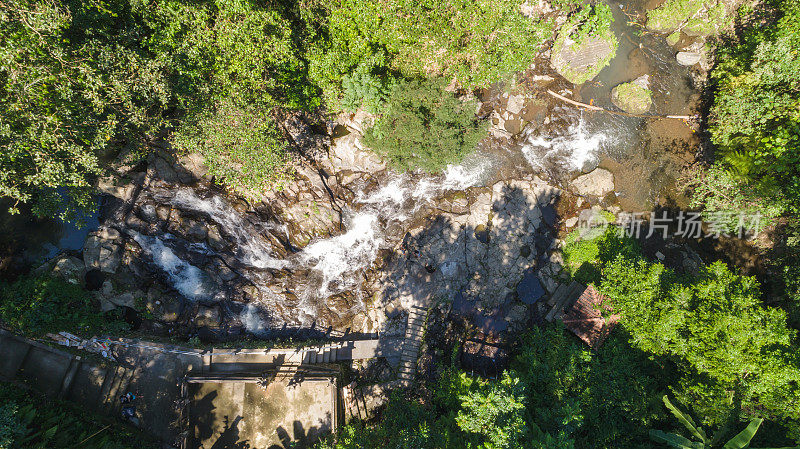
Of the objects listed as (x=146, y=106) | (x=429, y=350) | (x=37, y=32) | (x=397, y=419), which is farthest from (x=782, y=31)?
(x=37, y=32)

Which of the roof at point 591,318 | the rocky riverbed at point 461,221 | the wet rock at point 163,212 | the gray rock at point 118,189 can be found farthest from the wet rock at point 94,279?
the roof at point 591,318

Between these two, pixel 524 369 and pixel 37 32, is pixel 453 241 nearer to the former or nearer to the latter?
pixel 524 369

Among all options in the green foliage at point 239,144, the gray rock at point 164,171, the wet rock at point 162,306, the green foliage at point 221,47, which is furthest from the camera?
the wet rock at point 162,306

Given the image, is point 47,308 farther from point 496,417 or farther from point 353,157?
point 496,417

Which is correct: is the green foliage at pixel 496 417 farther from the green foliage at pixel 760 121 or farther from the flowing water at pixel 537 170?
the green foliage at pixel 760 121

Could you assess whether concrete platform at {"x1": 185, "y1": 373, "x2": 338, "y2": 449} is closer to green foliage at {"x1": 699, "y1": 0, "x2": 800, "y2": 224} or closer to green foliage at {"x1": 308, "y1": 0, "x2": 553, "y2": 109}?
green foliage at {"x1": 308, "y1": 0, "x2": 553, "y2": 109}
